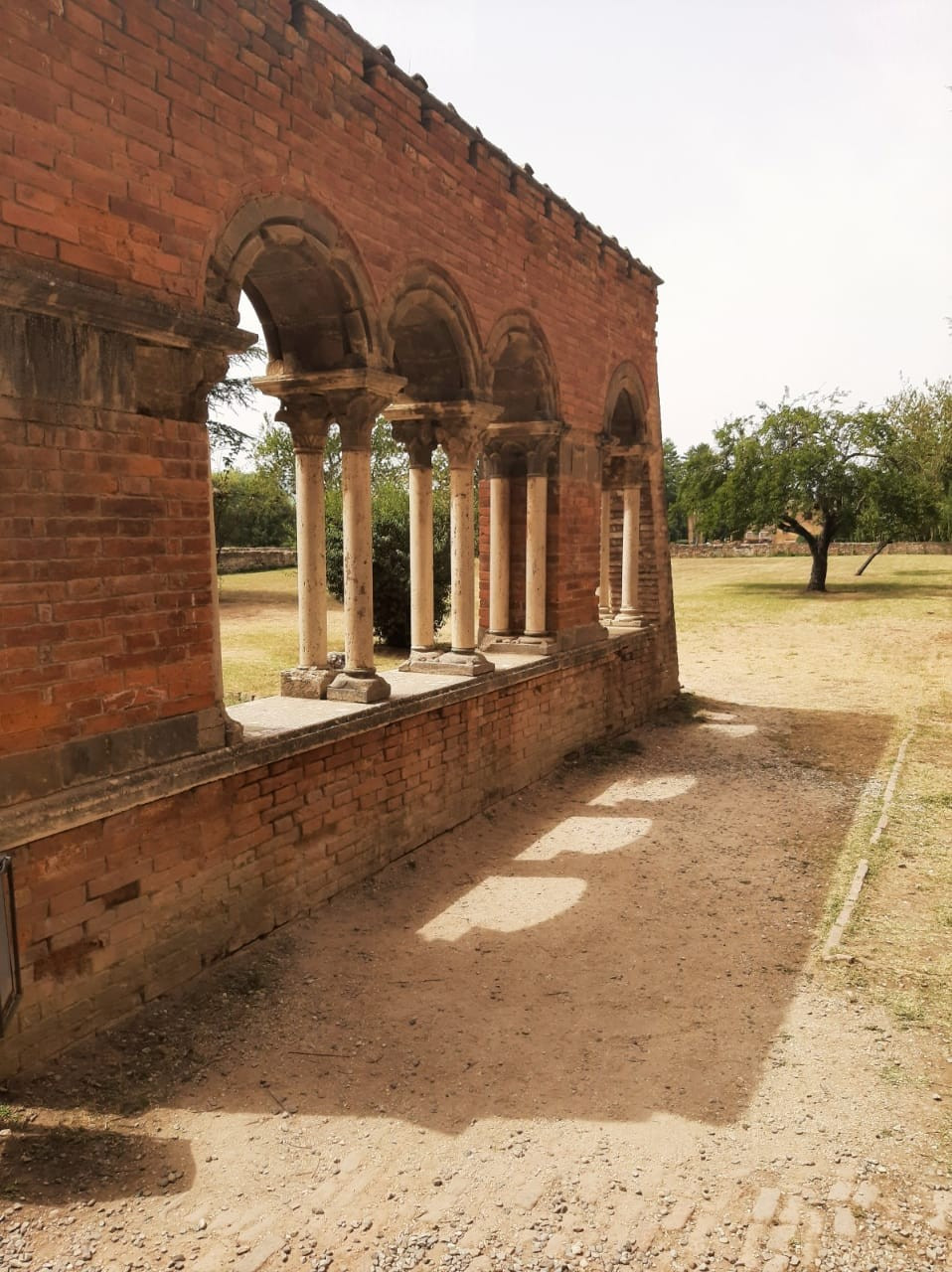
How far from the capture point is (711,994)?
462cm

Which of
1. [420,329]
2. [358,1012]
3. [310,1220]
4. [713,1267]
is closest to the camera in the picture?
[713,1267]

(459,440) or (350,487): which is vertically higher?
(459,440)

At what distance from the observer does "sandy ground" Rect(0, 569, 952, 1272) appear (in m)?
2.98

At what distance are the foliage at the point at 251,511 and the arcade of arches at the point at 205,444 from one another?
16759 millimetres

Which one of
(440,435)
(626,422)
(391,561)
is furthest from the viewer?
(391,561)

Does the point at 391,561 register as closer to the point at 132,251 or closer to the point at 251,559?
the point at 132,251

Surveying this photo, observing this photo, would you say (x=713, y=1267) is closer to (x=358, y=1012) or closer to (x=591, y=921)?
(x=358, y=1012)

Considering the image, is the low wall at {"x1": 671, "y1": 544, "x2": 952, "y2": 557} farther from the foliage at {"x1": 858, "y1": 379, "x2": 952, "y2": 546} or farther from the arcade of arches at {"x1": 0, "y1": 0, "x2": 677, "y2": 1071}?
the arcade of arches at {"x1": 0, "y1": 0, "x2": 677, "y2": 1071}

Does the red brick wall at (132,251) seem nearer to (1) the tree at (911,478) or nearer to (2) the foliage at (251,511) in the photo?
(2) the foliage at (251,511)

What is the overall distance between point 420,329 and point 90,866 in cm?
472

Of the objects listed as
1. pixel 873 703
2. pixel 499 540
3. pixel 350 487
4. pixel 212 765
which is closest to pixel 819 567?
pixel 873 703

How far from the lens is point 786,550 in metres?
46.9

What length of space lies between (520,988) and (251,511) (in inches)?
1343

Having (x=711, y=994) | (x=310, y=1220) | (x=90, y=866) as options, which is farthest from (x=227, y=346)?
(x=711, y=994)
